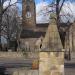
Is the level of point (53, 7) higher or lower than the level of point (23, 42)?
higher

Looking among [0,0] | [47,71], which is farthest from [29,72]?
[0,0]

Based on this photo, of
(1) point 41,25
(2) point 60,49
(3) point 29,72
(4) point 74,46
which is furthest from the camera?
(1) point 41,25

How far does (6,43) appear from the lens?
266ft

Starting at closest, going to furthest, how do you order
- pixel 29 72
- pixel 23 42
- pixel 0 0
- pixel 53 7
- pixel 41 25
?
pixel 29 72 < pixel 53 7 < pixel 0 0 < pixel 23 42 < pixel 41 25

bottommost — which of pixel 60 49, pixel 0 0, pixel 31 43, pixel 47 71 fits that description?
pixel 31 43

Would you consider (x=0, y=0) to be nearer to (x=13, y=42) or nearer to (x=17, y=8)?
(x=17, y=8)

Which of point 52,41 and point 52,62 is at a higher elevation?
point 52,41

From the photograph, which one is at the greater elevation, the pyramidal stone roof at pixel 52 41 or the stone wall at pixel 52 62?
the pyramidal stone roof at pixel 52 41

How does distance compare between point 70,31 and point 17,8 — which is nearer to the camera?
point 17,8

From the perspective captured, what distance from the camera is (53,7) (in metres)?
54.6

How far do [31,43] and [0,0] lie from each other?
83.3 feet

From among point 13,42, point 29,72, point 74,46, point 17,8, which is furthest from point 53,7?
point 29,72

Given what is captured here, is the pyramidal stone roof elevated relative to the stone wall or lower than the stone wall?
elevated

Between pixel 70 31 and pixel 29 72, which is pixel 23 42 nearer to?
pixel 70 31
